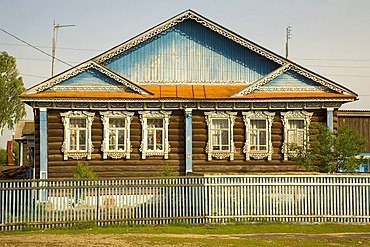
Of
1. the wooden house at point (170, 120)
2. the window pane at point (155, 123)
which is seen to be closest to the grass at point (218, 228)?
the wooden house at point (170, 120)

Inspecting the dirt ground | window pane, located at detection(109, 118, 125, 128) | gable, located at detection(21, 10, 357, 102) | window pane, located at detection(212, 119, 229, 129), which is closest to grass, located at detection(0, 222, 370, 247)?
the dirt ground

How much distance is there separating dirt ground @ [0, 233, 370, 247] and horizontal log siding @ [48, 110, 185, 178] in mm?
8516

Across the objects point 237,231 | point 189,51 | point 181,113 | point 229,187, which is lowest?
point 237,231

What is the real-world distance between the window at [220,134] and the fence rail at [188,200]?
6768mm

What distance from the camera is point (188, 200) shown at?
59.3 ft

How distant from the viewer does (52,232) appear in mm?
16547

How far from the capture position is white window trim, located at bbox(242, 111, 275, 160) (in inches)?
986

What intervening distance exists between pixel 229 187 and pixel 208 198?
74 cm

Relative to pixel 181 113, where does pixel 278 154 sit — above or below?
below

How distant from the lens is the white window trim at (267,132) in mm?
25047

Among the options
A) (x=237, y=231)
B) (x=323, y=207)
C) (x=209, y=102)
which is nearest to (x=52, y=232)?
(x=237, y=231)

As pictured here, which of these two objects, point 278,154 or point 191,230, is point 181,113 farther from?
point 191,230

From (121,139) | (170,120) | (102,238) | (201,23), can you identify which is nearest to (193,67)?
(201,23)

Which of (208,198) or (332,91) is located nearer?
(208,198)
